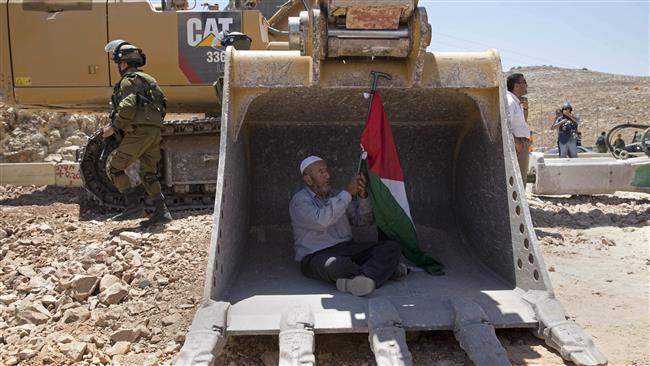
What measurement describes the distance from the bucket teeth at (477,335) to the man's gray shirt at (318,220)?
39.2 inches

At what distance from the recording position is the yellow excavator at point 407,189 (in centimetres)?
333

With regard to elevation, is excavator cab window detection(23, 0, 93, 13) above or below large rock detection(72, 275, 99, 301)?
above

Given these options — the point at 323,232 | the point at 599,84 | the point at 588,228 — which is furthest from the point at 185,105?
the point at 599,84

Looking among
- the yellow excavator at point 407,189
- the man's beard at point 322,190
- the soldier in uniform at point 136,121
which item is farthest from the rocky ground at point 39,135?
the man's beard at point 322,190

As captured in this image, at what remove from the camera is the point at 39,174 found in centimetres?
859

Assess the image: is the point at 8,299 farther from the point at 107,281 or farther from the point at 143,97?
the point at 143,97

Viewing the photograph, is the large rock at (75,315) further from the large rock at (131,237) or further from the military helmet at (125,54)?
the military helmet at (125,54)

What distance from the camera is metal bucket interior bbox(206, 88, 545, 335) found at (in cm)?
361

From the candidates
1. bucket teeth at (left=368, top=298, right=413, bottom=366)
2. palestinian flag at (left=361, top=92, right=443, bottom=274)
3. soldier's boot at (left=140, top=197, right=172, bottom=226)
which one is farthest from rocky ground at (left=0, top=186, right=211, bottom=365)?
palestinian flag at (left=361, top=92, right=443, bottom=274)

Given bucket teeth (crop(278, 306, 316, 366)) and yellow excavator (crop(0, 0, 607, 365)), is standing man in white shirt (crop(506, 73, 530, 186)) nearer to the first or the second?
yellow excavator (crop(0, 0, 607, 365))

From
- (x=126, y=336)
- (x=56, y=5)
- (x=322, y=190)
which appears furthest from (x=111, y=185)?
(x=126, y=336)

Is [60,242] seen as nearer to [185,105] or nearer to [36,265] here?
[36,265]

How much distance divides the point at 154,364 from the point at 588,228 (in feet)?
15.7

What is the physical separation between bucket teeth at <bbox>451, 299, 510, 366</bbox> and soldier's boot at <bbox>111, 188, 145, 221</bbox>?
12.9 feet
